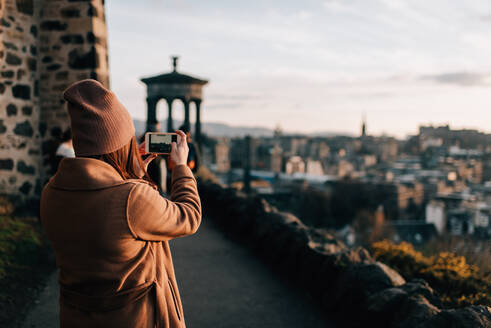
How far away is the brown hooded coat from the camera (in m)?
1.45

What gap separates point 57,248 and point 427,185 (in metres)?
71.2

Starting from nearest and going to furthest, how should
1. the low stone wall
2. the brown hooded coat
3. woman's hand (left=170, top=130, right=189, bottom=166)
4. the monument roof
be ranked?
the brown hooded coat < woman's hand (left=170, top=130, right=189, bottom=166) < the low stone wall < the monument roof

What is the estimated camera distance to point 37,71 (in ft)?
21.1

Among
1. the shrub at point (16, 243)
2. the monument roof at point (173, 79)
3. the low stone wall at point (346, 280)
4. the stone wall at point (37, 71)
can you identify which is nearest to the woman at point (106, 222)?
the low stone wall at point (346, 280)

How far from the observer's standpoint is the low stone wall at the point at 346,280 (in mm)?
2705

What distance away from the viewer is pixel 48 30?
20.9 ft

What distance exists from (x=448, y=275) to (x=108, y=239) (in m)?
3.53

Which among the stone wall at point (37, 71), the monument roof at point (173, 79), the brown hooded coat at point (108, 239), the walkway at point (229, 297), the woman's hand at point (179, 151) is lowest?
the walkway at point (229, 297)

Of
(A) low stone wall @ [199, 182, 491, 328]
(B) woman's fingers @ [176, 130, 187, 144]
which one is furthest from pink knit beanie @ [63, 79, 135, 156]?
(A) low stone wall @ [199, 182, 491, 328]

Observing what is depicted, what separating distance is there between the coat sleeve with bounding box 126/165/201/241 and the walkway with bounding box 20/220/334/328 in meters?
2.02

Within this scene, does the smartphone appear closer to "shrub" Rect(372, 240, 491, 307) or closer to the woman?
the woman

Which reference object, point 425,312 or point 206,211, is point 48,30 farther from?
point 425,312

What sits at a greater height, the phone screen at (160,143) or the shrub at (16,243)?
the phone screen at (160,143)

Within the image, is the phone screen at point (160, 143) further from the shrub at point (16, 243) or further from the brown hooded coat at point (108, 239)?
the shrub at point (16, 243)
